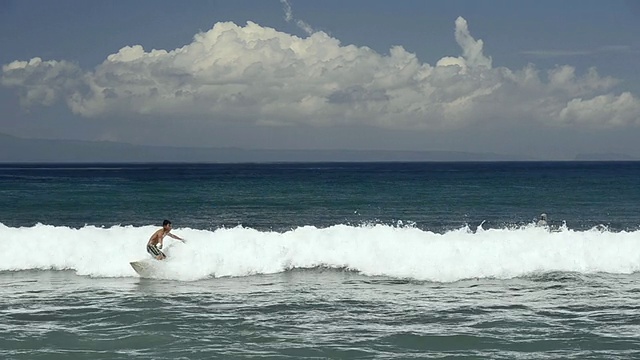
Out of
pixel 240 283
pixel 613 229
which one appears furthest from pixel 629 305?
pixel 613 229

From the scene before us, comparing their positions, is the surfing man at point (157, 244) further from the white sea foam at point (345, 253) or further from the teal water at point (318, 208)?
the teal water at point (318, 208)

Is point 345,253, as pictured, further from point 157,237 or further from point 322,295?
point 157,237

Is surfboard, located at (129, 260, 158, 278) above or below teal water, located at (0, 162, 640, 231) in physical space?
below

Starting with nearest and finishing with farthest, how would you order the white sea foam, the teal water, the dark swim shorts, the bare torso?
the dark swim shorts → the bare torso → the white sea foam → the teal water

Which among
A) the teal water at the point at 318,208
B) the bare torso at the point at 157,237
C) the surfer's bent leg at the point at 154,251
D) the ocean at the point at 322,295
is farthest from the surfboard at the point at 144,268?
the teal water at the point at 318,208

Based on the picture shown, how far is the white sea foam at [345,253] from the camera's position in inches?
915

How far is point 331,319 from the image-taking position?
1711 cm

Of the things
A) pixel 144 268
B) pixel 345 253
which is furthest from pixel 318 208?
pixel 144 268

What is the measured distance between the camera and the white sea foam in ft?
76.3

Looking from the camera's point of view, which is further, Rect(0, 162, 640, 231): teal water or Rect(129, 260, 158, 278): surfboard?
Rect(0, 162, 640, 231): teal water

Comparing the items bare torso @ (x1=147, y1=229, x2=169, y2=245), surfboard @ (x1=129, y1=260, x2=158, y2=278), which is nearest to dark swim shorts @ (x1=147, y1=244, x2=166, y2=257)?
bare torso @ (x1=147, y1=229, x2=169, y2=245)

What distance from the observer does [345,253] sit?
2467 centimetres

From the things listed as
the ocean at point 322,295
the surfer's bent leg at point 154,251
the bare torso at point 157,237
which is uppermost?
the bare torso at point 157,237

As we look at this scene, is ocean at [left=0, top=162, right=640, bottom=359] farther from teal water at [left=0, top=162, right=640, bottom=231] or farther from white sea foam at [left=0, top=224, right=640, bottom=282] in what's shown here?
teal water at [left=0, top=162, right=640, bottom=231]
